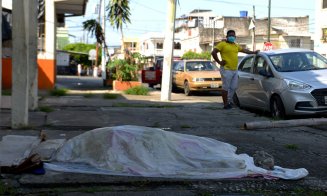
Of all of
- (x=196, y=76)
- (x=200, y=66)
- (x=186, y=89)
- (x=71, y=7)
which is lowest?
(x=186, y=89)

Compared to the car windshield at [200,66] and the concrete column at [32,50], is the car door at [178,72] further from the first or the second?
the concrete column at [32,50]

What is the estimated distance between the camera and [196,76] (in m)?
20.4

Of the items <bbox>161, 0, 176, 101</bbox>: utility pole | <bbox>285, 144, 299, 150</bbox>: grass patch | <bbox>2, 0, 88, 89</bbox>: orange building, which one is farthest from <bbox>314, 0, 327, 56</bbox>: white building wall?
<bbox>285, 144, 299, 150</bbox>: grass patch

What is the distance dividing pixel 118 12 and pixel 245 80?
12.4m

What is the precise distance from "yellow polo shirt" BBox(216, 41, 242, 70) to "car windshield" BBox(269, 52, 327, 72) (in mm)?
817

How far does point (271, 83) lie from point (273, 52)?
122 cm

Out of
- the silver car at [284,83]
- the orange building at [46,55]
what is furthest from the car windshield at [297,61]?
the orange building at [46,55]

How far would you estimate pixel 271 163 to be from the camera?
19.2 ft

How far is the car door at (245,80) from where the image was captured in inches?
492

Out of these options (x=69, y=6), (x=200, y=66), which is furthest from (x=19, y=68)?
(x=69, y=6)

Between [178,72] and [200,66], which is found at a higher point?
[200,66]

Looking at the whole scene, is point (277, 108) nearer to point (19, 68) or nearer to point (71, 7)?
point (19, 68)

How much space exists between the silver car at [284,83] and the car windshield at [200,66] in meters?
8.24

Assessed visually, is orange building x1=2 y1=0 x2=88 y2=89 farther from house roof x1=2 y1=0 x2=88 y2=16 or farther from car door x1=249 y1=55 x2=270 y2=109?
car door x1=249 y1=55 x2=270 y2=109
